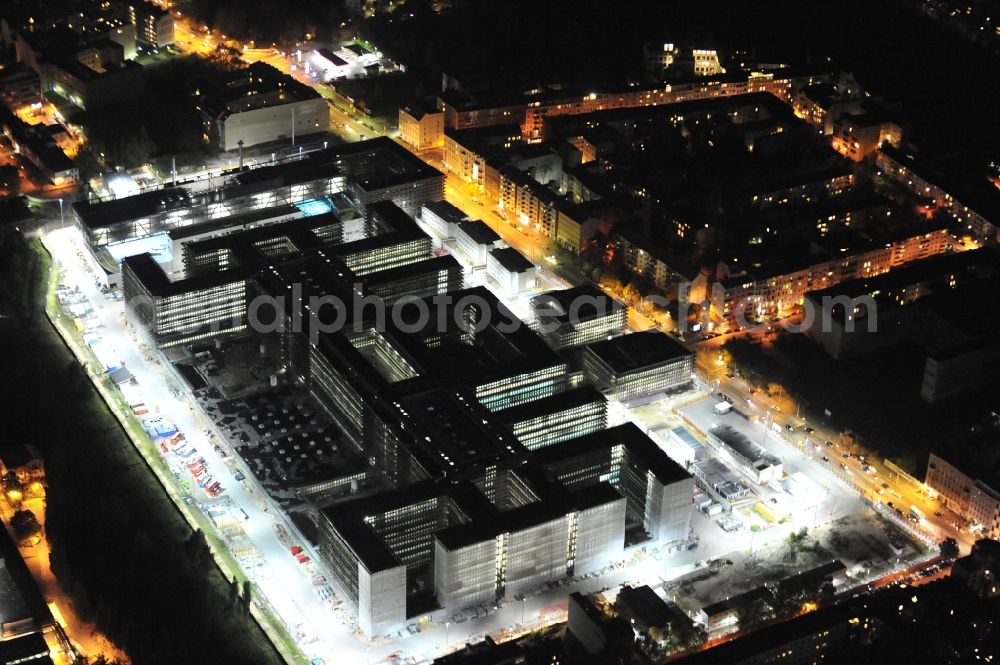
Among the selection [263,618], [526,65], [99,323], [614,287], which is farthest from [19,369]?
[526,65]

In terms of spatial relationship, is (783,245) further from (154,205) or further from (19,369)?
(19,369)

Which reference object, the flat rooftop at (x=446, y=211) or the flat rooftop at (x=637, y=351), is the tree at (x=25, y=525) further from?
the flat rooftop at (x=446, y=211)

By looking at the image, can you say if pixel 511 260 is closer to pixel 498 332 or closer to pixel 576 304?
pixel 576 304

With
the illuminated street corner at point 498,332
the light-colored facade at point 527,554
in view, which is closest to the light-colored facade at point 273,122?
the illuminated street corner at point 498,332

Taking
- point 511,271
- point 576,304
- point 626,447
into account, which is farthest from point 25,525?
point 511,271

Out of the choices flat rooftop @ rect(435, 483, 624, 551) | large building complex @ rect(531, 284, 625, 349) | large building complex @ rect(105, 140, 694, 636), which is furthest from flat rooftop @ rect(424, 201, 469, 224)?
flat rooftop @ rect(435, 483, 624, 551)
